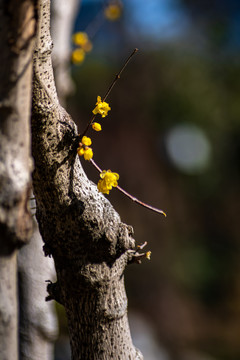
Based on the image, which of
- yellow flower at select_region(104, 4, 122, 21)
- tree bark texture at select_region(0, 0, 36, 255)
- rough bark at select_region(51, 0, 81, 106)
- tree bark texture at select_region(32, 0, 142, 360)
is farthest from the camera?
yellow flower at select_region(104, 4, 122, 21)

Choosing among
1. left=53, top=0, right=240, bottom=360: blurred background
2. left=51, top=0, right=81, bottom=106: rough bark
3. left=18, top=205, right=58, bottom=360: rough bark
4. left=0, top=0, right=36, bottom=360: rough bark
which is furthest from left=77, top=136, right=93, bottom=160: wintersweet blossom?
left=53, top=0, right=240, bottom=360: blurred background

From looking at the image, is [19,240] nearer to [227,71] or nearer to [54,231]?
[54,231]

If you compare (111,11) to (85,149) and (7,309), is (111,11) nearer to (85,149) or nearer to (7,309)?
(85,149)

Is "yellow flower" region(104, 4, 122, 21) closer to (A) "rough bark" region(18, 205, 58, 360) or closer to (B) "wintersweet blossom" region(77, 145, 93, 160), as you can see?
(A) "rough bark" region(18, 205, 58, 360)

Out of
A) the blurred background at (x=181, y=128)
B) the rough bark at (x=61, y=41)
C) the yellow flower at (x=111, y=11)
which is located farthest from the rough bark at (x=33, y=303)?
the blurred background at (x=181, y=128)

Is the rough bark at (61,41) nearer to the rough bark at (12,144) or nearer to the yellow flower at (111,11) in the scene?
the yellow flower at (111,11)
